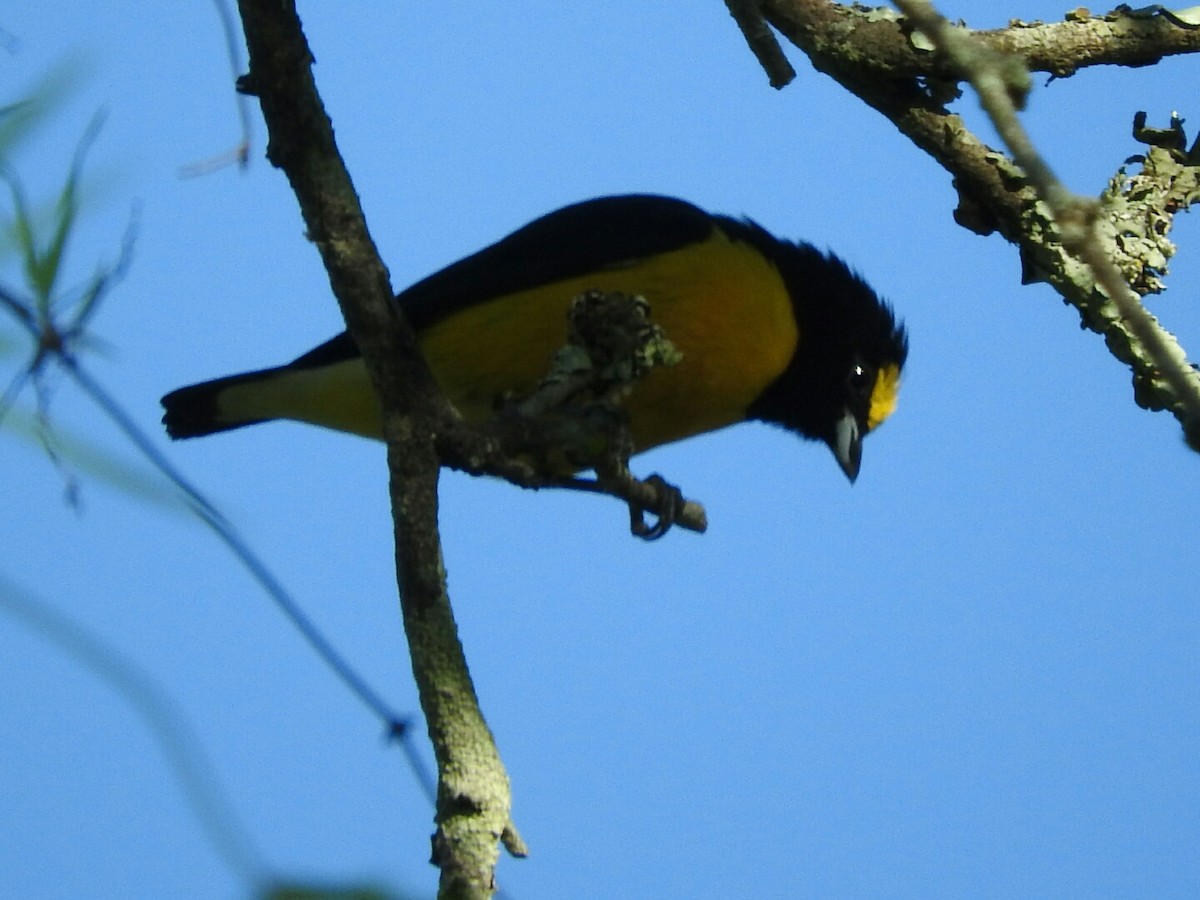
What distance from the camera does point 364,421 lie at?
454cm

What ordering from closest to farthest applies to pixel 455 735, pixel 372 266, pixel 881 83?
1. pixel 455 735
2. pixel 372 266
3. pixel 881 83

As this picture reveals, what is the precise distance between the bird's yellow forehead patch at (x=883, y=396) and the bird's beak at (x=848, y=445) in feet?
0.33

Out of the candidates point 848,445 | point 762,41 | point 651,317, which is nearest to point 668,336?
point 651,317

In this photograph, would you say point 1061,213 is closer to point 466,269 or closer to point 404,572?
point 404,572

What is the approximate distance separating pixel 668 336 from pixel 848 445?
113cm

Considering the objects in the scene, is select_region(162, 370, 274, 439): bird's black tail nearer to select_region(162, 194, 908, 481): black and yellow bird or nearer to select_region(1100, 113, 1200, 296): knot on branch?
select_region(162, 194, 908, 481): black and yellow bird

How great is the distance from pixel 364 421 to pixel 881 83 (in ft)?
6.12

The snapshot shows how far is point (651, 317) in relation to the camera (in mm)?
4152

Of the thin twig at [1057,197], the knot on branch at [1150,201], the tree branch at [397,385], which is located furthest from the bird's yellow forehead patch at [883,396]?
the thin twig at [1057,197]

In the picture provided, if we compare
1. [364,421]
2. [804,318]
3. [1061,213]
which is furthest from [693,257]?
[1061,213]

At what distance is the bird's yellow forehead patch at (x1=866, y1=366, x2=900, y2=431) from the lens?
535 cm

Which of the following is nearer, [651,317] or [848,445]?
[651,317]

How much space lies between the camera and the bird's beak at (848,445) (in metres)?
5.21

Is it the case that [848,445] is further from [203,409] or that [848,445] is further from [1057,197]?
[1057,197]
